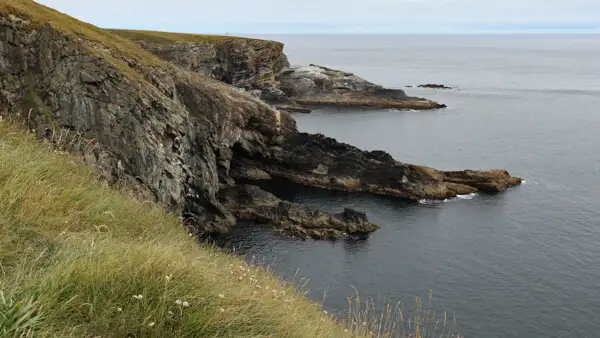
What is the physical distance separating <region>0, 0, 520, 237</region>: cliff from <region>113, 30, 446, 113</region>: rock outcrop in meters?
44.1

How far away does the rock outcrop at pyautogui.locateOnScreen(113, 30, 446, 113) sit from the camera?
10119cm

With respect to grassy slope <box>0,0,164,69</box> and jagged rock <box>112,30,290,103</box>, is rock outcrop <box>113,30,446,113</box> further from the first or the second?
grassy slope <box>0,0,164,69</box>

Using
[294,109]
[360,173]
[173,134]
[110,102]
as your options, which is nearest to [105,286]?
[110,102]

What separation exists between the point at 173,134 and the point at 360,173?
1093 inches

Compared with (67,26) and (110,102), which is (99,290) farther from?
(67,26)

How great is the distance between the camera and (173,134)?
37906 mm

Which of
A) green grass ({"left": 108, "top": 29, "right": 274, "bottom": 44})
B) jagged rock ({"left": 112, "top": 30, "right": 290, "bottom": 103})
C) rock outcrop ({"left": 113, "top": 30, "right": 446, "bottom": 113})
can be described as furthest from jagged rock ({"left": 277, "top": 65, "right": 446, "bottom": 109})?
green grass ({"left": 108, "top": 29, "right": 274, "bottom": 44})

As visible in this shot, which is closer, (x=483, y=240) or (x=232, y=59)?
(x=483, y=240)

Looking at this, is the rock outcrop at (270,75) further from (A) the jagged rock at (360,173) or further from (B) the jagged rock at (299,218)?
(B) the jagged rock at (299,218)

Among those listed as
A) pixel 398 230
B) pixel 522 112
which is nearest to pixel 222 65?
pixel 522 112

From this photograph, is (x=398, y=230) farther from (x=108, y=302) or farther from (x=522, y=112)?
(x=522, y=112)

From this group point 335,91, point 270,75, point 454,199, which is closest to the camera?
point 454,199

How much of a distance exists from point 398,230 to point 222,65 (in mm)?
72153

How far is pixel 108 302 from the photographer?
185 inches
